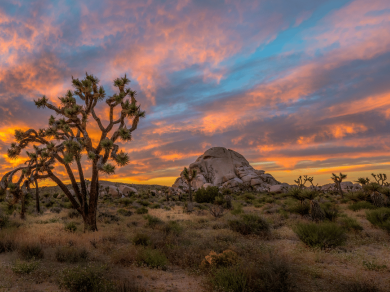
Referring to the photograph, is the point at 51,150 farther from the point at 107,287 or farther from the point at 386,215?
the point at 386,215

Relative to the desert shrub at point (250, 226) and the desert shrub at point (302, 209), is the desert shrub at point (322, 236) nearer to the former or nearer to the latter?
the desert shrub at point (250, 226)

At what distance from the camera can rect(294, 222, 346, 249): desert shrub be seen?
8.90 m

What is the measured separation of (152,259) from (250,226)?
594cm

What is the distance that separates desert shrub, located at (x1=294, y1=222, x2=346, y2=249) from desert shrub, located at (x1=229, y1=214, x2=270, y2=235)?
7.40 feet

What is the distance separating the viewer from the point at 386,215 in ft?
40.5

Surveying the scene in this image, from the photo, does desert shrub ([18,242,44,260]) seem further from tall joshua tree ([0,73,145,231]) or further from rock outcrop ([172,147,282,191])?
rock outcrop ([172,147,282,191])

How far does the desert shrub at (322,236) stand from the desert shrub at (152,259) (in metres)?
5.97

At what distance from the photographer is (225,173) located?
7088 centimetres

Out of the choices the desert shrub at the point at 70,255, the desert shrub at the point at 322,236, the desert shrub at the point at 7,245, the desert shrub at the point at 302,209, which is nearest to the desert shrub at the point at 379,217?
the desert shrub at the point at 302,209

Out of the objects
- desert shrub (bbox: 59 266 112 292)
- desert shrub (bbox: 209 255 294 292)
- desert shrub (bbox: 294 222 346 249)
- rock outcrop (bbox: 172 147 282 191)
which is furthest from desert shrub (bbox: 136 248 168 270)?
rock outcrop (bbox: 172 147 282 191)

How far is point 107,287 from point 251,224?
26.6 ft

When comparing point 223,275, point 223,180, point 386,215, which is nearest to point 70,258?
point 223,275

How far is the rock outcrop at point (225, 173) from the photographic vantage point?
65062 mm

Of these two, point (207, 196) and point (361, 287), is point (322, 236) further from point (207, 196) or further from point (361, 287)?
point (207, 196)
